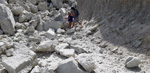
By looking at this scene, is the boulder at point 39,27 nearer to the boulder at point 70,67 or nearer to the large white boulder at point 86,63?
the boulder at point 70,67

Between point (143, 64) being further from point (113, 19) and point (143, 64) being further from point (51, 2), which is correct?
point (51, 2)

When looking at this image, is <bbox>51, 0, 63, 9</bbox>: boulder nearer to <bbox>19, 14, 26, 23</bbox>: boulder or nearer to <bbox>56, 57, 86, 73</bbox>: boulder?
<bbox>19, 14, 26, 23</bbox>: boulder

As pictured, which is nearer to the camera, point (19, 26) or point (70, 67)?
point (70, 67)

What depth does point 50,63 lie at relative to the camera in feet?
14.1

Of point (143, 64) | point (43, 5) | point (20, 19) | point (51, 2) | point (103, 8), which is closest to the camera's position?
point (143, 64)

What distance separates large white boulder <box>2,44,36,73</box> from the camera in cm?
347

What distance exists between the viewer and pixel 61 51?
4.65 m

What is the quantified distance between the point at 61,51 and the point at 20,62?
1.39 metres

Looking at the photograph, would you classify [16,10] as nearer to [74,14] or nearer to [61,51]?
[74,14]

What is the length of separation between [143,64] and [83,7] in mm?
5754

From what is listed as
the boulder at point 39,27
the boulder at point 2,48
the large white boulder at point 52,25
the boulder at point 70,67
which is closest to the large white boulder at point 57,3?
the large white boulder at point 52,25

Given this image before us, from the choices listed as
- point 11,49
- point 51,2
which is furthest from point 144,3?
point 51,2

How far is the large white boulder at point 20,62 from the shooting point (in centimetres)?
347

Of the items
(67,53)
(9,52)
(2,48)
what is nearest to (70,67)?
(67,53)
